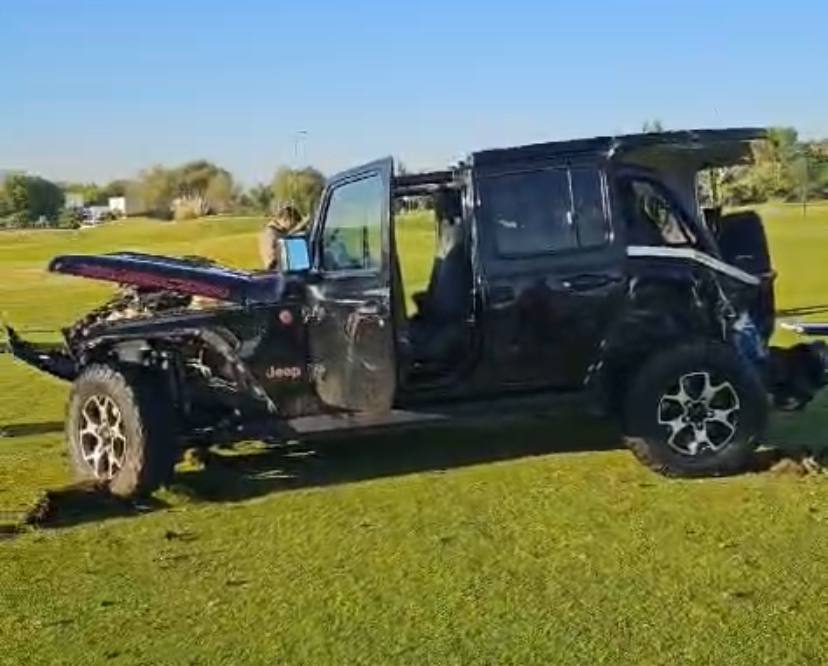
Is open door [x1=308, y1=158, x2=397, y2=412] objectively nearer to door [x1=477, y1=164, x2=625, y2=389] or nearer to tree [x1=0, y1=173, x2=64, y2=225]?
door [x1=477, y1=164, x2=625, y2=389]

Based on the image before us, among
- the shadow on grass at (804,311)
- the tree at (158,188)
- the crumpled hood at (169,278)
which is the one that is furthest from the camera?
the tree at (158,188)

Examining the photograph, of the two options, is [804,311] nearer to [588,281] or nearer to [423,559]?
[588,281]

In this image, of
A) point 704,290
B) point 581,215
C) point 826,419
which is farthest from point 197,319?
point 826,419

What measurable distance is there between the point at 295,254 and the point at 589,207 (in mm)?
1729

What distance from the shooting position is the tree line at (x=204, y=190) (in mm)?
8711

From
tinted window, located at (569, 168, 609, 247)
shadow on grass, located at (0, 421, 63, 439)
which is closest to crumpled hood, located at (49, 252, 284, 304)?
tinted window, located at (569, 168, 609, 247)

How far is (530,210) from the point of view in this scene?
24.8ft

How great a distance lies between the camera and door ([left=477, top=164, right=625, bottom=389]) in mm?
7473

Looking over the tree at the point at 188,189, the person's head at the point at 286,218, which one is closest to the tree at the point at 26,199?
the tree at the point at 188,189

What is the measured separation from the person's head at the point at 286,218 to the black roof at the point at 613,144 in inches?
127

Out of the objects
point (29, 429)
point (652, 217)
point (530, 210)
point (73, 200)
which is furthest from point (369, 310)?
point (73, 200)

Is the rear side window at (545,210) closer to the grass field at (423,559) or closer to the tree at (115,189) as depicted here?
the grass field at (423,559)

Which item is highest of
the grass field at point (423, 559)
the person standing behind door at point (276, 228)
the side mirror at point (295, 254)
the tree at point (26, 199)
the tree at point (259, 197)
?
the tree at point (26, 199)

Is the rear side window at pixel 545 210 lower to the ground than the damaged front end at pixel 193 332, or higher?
higher
